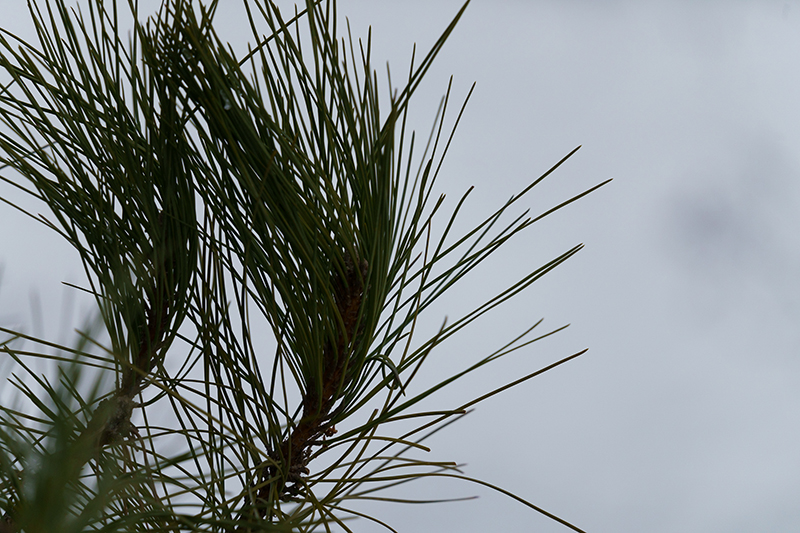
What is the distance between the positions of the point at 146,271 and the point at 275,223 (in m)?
0.05

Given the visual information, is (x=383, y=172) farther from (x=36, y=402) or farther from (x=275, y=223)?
(x=36, y=402)

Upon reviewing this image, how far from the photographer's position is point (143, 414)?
8.1 inches

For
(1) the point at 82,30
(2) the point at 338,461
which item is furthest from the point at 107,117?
Answer: (2) the point at 338,461

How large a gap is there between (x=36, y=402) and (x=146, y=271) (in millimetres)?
57

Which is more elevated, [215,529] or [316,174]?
[316,174]

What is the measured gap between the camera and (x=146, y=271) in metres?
0.22

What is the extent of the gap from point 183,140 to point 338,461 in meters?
0.11

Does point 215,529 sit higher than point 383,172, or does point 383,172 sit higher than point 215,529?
point 383,172

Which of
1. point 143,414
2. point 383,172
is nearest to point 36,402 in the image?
point 143,414

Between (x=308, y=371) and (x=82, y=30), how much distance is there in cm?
15

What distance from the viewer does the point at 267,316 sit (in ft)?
0.70

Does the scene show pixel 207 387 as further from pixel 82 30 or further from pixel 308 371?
pixel 82 30

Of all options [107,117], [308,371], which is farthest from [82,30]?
[308,371]

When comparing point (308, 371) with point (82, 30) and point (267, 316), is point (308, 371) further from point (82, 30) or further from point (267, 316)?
point (82, 30)
